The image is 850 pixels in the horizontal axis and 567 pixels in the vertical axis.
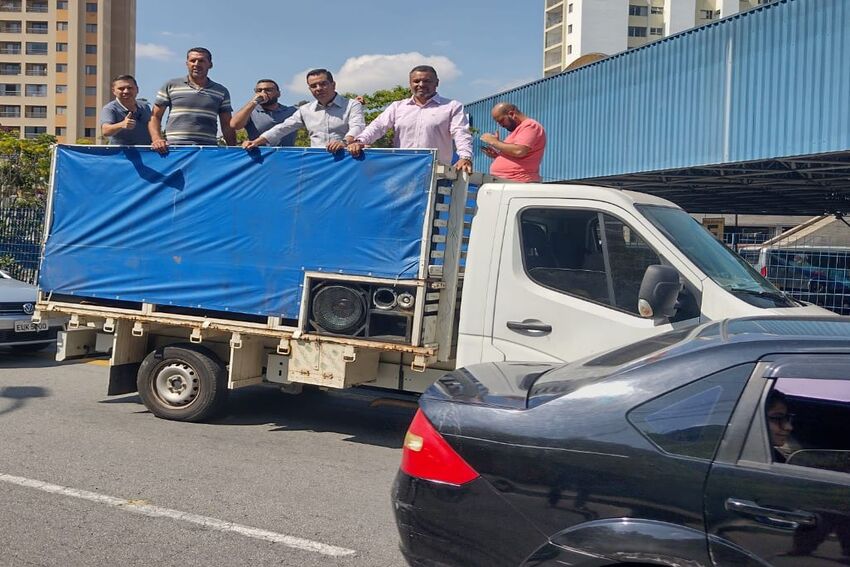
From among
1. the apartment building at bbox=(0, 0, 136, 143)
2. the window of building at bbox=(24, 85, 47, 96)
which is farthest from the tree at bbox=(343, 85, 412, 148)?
the window of building at bbox=(24, 85, 47, 96)

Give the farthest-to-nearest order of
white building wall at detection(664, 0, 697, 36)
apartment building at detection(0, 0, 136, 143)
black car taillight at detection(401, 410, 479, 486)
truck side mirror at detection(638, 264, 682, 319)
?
apartment building at detection(0, 0, 136, 143) < white building wall at detection(664, 0, 697, 36) < truck side mirror at detection(638, 264, 682, 319) < black car taillight at detection(401, 410, 479, 486)

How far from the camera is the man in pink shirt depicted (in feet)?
22.6

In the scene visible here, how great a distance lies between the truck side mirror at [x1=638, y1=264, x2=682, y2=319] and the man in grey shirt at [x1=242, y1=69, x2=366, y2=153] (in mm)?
3383

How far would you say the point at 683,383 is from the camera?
290 centimetres

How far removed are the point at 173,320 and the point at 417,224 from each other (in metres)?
2.35

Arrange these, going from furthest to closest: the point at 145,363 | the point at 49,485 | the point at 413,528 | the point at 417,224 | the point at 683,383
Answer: the point at 145,363 < the point at 417,224 < the point at 49,485 < the point at 413,528 < the point at 683,383

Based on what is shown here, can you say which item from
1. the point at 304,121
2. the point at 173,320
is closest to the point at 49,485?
the point at 173,320

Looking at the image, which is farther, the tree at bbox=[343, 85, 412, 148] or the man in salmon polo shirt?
the tree at bbox=[343, 85, 412, 148]

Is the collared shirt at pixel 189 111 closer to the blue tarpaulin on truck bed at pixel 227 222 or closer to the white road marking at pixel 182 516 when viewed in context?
the blue tarpaulin on truck bed at pixel 227 222

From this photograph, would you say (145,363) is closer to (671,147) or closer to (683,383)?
(683,383)

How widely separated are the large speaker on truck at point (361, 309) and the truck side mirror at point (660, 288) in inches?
68.3

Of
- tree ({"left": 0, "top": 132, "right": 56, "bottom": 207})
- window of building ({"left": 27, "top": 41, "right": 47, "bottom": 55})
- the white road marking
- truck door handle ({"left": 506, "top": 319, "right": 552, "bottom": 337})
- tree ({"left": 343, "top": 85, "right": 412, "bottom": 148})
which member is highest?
window of building ({"left": 27, "top": 41, "right": 47, "bottom": 55})

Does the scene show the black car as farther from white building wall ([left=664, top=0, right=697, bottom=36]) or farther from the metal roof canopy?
white building wall ([left=664, top=0, right=697, bottom=36])

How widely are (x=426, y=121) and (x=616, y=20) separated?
78.2 metres
